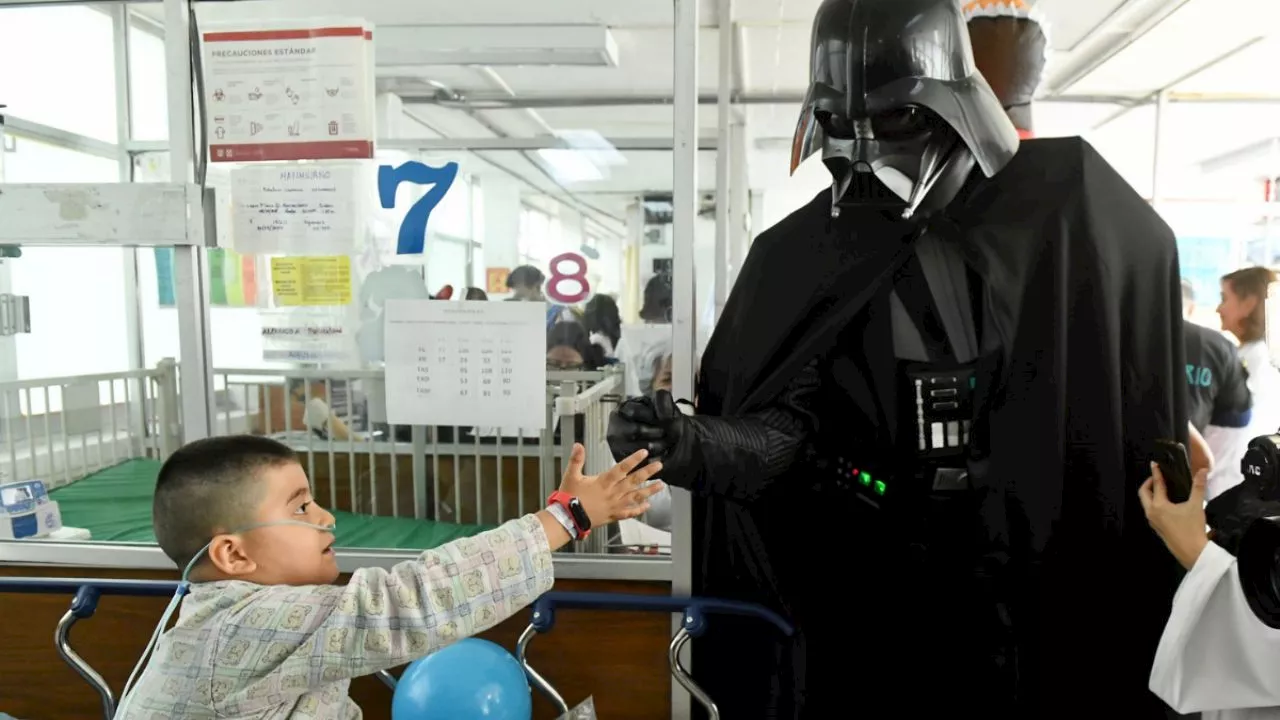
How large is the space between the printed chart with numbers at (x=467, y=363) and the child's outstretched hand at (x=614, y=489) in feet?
1.66

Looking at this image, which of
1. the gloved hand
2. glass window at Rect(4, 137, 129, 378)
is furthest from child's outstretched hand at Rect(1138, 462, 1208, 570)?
glass window at Rect(4, 137, 129, 378)

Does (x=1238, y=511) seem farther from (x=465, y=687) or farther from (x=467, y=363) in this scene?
(x=467, y=363)

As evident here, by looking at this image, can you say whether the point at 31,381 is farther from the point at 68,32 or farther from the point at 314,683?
the point at 314,683

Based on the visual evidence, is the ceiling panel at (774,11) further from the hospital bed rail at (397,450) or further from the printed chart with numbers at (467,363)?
the printed chart with numbers at (467,363)

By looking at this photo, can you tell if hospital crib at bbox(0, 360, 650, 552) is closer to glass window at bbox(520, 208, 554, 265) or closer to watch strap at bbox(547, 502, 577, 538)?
glass window at bbox(520, 208, 554, 265)

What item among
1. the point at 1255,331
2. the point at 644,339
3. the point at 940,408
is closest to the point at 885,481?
the point at 940,408

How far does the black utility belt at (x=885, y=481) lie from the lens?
1211 mm

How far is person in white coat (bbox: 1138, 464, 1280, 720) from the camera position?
0.98 m

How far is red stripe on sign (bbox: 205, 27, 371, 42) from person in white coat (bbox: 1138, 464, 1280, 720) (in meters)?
1.60

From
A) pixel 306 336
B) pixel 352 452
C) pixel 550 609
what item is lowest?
pixel 550 609

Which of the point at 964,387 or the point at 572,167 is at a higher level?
the point at 572,167

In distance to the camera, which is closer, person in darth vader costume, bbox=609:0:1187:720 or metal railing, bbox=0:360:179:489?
person in darth vader costume, bbox=609:0:1187:720

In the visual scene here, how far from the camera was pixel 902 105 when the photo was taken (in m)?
1.12

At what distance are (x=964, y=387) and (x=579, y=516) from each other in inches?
23.3
